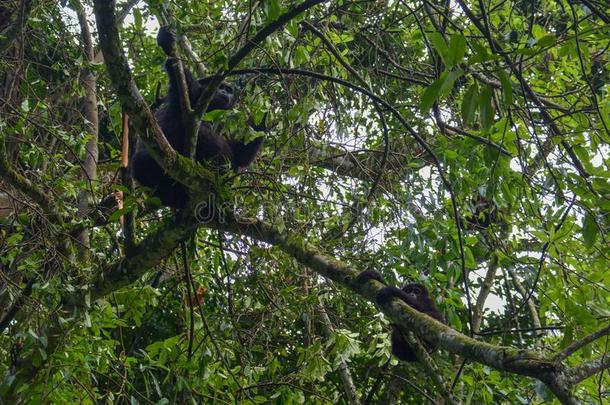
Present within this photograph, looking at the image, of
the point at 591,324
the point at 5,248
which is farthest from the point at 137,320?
the point at 591,324

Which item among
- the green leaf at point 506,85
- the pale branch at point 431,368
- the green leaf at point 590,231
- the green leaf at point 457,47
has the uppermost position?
the green leaf at point 590,231

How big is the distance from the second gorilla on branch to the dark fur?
4.57 feet

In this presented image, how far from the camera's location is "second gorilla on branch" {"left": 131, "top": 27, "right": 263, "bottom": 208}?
17.3ft

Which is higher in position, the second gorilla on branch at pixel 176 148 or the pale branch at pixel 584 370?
the second gorilla on branch at pixel 176 148

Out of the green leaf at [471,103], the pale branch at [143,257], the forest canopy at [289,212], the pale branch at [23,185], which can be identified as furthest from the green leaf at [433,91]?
the pale branch at [23,185]

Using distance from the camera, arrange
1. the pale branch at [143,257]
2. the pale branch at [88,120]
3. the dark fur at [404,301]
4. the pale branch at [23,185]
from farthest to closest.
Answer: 1. the pale branch at [88,120]
2. the pale branch at [23,185]
3. the pale branch at [143,257]
4. the dark fur at [404,301]

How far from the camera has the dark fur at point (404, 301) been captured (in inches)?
171

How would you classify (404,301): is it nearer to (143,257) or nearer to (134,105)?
(143,257)

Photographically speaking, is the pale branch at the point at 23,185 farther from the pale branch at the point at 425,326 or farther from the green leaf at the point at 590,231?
the green leaf at the point at 590,231

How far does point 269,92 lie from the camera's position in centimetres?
570

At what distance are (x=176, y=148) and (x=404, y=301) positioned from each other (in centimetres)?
230

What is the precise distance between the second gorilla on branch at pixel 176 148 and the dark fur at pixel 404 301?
1394mm

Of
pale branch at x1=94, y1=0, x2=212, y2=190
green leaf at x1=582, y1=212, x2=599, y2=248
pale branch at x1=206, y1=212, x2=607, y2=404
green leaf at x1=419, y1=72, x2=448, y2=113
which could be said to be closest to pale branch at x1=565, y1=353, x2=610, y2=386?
pale branch at x1=206, y1=212, x2=607, y2=404

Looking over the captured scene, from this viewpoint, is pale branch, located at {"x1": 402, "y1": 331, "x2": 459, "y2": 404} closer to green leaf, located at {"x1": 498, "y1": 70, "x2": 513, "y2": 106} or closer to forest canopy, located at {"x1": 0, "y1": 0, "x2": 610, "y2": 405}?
forest canopy, located at {"x1": 0, "y1": 0, "x2": 610, "y2": 405}
